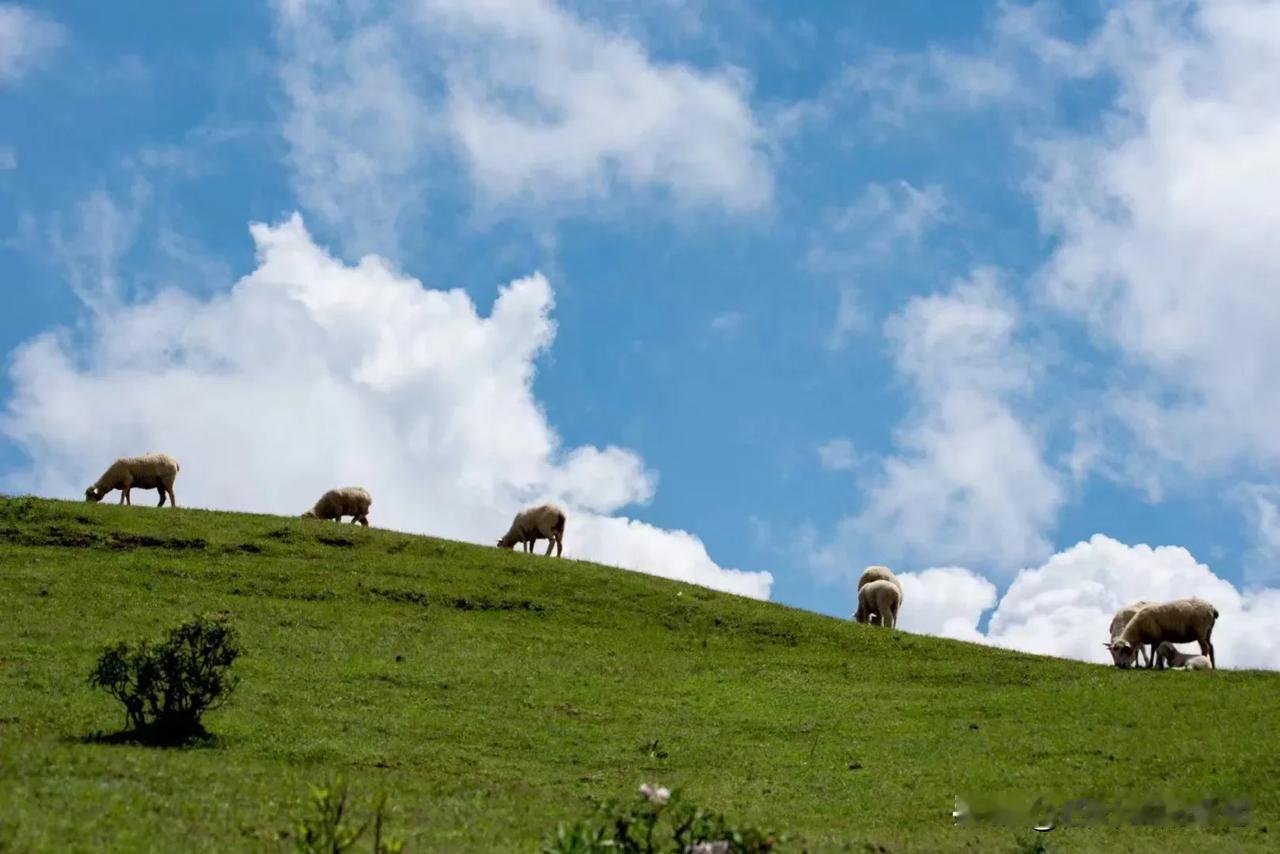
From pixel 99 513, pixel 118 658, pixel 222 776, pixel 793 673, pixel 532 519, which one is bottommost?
pixel 222 776

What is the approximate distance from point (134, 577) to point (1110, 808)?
96.0 ft

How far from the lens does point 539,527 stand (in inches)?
2176

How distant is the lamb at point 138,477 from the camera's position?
54781mm

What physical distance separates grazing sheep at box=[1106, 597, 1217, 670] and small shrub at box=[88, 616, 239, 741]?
27.7m

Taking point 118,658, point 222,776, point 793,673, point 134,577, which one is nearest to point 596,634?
point 793,673

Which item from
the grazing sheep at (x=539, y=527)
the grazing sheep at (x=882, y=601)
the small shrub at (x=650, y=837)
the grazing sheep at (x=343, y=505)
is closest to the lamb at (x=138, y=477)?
the grazing sheep at (x=343, y=505)

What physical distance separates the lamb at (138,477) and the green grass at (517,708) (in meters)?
6.57

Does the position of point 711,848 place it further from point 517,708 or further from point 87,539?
point 87,539

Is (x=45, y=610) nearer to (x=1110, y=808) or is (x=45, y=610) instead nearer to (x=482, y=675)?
(x=482, y=675)

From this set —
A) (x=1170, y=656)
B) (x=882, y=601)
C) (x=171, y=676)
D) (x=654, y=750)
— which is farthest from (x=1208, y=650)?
(x=171, y=676)

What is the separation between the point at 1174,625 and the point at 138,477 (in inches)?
1567

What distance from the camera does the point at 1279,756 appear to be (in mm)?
26812

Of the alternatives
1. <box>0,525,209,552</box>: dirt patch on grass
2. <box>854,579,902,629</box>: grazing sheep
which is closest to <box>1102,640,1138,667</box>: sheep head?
<box>854,579,902,629</box>: grazing sheep

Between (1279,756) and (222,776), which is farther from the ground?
(1279,756)
